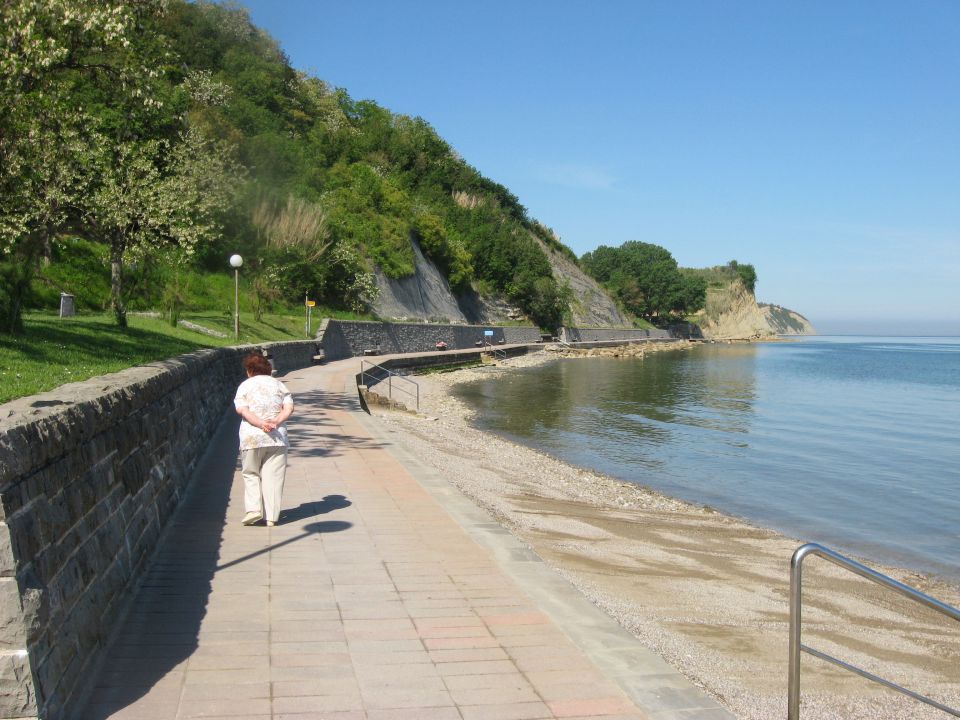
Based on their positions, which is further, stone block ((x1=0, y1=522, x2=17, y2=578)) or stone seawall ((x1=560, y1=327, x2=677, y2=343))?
stone seawall ((x1=560, y1=327, x2=677, y2=343))

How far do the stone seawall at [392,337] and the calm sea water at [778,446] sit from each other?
22.2 feet

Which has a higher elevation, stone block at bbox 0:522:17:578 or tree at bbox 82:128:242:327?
tree at bbox 82:128:242:327

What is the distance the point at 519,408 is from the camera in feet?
96.3

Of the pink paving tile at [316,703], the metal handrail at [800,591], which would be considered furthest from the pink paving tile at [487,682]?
the metal handrail at [800,591]

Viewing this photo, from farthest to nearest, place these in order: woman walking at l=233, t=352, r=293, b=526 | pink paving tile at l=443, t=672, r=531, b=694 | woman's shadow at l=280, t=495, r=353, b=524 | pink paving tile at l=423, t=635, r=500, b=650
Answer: woman's shadow at l=280, t=495, r=353, b=524, woman walking at l=233, t=352, r=293, b=526, pink paving tile at l=423, t=635, r=500, b=650, pink paving tile at l=443, t=672, r=531, b=694

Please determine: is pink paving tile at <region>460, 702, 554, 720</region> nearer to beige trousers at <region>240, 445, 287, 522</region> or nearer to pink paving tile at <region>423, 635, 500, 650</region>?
pink paving tile at <region>423, 635, 500, 650</region>

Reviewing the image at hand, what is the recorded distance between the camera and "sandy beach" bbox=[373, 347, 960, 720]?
17.9 feet

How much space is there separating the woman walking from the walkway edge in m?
1.75

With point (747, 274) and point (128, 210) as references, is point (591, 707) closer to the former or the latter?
point (128, 210)

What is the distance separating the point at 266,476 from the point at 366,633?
2.90 meters

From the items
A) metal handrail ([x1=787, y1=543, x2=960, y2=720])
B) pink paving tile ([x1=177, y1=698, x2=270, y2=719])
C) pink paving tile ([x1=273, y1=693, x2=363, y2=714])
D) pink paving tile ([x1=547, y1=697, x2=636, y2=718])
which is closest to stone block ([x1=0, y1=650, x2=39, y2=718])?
pink paving tile ([x1=177, y1=698, x2=270, y2=719])

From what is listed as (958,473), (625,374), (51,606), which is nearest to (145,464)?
(51,606)

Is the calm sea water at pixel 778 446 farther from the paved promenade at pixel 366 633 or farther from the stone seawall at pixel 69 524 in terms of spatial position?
the stone seawall at pixel 69 524

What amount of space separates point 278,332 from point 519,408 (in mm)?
11431
